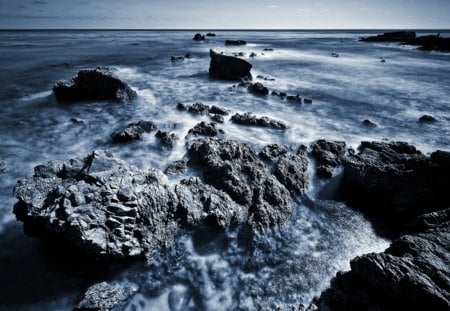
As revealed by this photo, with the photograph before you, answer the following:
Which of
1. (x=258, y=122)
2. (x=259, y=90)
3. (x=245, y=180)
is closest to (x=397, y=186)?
(x=245, y=180)

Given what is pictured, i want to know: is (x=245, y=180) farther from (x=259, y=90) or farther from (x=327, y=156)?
(x=259, y=90)

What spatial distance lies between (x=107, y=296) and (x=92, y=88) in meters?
13.8

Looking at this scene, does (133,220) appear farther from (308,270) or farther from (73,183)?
(308,270)

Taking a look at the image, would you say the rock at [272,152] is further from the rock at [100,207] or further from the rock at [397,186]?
the rock at [100,207]

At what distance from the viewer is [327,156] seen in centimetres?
916

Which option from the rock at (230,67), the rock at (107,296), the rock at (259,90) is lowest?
the rock at (107,296)

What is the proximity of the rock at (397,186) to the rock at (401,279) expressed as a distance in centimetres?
195

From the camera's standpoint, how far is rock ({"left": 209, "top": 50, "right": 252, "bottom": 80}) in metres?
22.2

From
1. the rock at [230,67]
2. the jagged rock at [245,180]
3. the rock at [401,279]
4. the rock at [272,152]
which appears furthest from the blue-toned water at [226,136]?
the rock at [230,67]

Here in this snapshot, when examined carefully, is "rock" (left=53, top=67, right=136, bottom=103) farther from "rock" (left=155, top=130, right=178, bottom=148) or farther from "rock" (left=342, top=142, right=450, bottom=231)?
"rock" (left=342, top=142, right=450, bottom=231)

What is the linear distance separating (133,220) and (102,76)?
491 inches

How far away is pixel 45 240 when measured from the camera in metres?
5.75

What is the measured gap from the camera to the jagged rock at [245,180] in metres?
6.71

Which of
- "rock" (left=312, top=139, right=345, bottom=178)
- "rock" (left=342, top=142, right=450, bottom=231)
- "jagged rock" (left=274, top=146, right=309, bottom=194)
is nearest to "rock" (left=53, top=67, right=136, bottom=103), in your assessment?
"jagged rock" (left=274, top=146, right=309, bottom=194)
